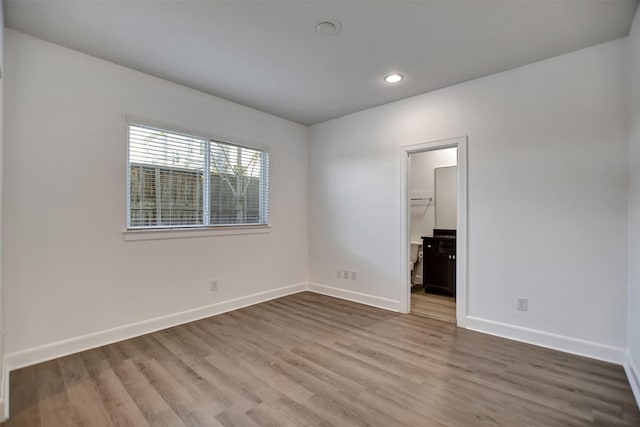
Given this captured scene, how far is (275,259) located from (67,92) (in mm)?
2879

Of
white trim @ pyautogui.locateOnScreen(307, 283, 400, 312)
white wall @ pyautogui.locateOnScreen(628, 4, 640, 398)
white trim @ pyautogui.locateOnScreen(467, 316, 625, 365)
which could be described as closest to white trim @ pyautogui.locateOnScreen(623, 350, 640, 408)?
white wall @ pyautogui.locateOnScreen(628, 4, 640, 398)

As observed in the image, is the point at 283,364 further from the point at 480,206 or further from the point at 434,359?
A: the point at 480,206

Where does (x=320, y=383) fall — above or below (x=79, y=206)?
below

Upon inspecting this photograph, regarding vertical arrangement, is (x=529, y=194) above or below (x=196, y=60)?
below

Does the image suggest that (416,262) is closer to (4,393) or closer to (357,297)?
(357,297)

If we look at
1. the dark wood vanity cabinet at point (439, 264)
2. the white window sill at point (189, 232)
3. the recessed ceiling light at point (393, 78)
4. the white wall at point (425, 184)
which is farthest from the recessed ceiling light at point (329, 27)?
the dark wood vanity cabinet at point (439, 264)

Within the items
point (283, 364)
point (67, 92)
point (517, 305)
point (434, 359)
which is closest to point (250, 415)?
point (283, 364)

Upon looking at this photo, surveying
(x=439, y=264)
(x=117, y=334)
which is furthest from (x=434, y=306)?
(x=117, y=334)

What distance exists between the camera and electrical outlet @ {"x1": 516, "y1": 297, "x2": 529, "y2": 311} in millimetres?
2834

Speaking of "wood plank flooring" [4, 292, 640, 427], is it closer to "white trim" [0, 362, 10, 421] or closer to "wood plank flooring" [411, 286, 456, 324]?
"white trim" [0, 362, 10, 421]

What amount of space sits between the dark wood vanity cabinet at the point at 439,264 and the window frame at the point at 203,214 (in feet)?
8.12

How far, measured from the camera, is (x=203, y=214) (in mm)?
3525

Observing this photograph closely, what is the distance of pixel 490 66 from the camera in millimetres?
2852

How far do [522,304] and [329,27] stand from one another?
2980mm
